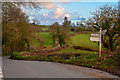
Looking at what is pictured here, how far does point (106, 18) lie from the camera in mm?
22031

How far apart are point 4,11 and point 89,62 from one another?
8.74 m

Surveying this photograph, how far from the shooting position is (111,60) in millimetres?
12672

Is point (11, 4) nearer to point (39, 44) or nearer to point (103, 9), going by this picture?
point (103, 9)

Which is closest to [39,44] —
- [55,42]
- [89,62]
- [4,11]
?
[55,42]

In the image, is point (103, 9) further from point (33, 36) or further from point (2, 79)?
point (33, 36)

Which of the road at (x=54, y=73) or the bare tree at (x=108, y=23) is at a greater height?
the bare tree at (x=108, y=23)

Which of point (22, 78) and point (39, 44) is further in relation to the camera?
point (39, 44)

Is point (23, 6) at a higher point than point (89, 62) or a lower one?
higher

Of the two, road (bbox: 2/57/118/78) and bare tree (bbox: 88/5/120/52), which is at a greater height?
bare tree (bbox: 88/5/120/52)

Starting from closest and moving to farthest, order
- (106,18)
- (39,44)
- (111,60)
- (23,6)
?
(111,60), (23,6), (106,18), (39,44)

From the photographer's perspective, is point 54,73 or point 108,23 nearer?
point 54,73

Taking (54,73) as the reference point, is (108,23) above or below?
above

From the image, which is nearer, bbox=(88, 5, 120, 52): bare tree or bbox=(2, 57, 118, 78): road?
bbox=(2, 57, 118, 78): road

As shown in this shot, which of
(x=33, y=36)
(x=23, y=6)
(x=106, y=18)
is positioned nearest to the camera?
(x=23, y=6)
